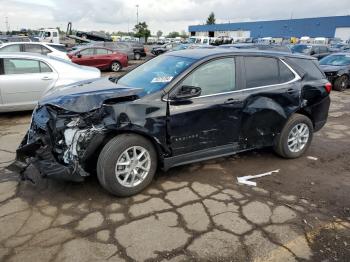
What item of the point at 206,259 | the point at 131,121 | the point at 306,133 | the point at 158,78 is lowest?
the point at 206,259

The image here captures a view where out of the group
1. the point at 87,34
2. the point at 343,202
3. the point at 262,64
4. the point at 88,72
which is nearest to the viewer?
the point at 343,202

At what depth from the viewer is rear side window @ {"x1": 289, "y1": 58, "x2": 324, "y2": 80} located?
4891mm

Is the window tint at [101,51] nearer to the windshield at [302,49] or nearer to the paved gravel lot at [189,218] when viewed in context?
the windshield at [302,49]

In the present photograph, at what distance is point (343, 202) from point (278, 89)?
1711mm

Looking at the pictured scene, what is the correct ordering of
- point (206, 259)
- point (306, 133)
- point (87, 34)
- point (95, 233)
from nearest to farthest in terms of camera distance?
point (206, 259)
point (95, 233)
point (306, 133)
point (87, 34)

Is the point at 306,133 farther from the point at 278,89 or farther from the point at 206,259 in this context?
the point at 206,259

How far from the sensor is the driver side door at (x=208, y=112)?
3.82 metres

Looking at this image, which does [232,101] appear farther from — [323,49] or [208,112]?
[323,49]

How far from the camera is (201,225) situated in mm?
3225

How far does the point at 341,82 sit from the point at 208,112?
34.1 ft

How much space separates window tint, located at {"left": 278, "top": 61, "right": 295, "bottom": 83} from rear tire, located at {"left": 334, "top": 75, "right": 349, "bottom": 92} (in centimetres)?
883

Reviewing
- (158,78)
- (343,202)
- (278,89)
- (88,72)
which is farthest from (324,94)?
(88,72)

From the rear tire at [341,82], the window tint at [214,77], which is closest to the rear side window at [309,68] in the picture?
the window tint at [214,77]

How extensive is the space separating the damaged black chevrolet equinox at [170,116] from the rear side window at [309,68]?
0.02m
